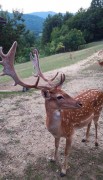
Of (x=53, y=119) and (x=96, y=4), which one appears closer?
(x=53, y=119)

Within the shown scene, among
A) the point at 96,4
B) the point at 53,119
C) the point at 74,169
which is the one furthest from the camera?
the point at 96,4

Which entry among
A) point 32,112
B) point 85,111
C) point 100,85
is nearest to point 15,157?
point 85,111

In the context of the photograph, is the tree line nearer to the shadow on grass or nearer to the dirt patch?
the dirt patch

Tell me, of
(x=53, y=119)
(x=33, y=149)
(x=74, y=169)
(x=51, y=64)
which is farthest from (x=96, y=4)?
(x=53, y=119)

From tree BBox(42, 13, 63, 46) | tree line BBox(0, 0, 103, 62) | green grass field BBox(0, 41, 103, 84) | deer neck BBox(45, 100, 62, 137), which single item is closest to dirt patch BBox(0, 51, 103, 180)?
deer neck BBox(45, 100, 62, 137)

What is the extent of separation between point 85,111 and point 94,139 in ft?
3.81

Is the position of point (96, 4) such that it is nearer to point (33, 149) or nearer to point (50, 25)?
point (50, 25)

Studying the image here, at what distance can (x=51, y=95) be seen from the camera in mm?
4699

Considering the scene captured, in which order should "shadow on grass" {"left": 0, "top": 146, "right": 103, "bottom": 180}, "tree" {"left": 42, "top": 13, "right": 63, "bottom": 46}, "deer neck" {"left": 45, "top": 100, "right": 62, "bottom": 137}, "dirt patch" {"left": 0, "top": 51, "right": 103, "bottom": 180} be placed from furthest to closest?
1. "tree" {"left": 42, "top": 13, "right": 63, "bottom": 46}
2. "dirt patch" {"left": 0, "top": 51, "right": 103, "bottom": 180}
3. "shadow on grass" {"left": 0, "top": 146, "right": 103, "bottom": 180}
4. "deer neck" {"left": 45, "top": 100, "right": 62, "bottom": 137}

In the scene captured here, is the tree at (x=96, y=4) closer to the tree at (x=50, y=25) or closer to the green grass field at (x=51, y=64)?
the tree at (x=50, y=25)

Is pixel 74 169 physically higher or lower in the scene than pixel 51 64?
higher

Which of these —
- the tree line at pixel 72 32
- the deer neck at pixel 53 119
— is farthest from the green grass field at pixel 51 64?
the deer neck at pixel 53 119

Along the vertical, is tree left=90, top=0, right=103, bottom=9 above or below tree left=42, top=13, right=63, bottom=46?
above

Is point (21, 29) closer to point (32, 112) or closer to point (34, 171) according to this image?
point (32, 112)
